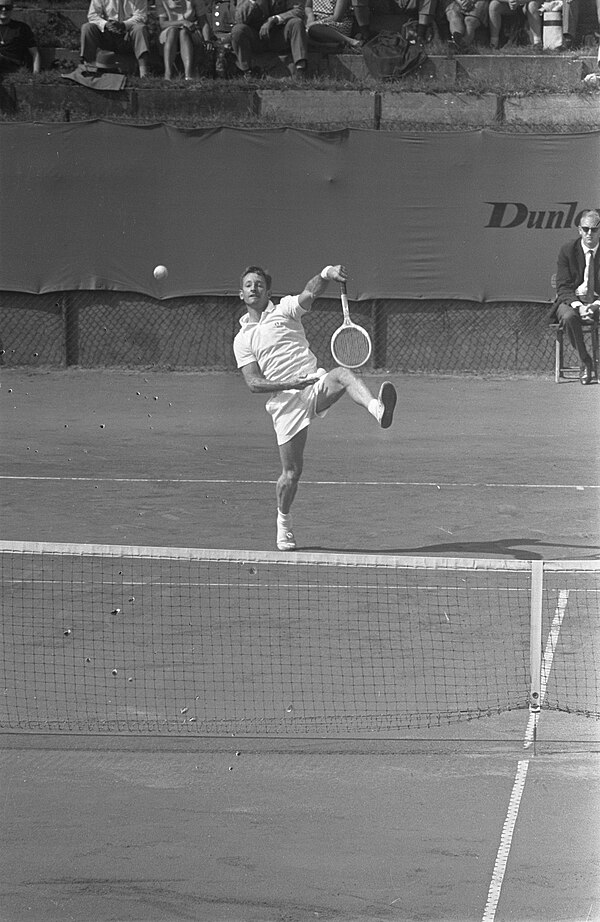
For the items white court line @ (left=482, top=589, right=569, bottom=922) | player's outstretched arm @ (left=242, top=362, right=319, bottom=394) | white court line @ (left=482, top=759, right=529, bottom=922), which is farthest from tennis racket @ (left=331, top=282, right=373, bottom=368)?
white court line @ (left=482, top=759, right=529, bottom=922)

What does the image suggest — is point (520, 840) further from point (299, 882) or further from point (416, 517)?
point (416, 517)

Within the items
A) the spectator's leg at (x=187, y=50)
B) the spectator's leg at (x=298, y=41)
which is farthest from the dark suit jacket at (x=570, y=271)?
the spectator's leg at (x=187, y=50)

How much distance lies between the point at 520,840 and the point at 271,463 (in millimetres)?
7713

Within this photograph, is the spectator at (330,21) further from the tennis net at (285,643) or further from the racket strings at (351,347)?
the tennis net at (285,643)

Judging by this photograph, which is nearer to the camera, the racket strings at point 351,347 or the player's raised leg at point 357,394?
the player's raised leg at point 357,394

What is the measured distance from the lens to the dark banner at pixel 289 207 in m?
16.9

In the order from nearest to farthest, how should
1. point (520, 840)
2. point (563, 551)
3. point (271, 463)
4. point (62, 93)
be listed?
point (520, 840), point (563, 551), point (271, 463), point (62, 93)

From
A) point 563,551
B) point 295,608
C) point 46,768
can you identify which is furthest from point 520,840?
point 563,551

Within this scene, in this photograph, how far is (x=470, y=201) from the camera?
16938 millimetres

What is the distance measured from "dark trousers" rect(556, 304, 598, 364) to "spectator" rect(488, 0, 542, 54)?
5.64 m

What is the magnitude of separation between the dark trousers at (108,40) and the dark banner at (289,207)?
230 centimetres

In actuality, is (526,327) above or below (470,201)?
below

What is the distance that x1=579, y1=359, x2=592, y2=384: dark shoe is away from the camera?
52.0ft

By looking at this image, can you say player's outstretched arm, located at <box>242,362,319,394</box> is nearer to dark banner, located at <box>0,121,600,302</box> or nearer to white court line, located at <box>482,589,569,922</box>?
white court line, located at <box>482,589,569,922</box>
